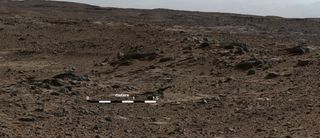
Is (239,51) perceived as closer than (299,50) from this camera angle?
No

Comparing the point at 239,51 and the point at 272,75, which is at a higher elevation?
the point at 239,51

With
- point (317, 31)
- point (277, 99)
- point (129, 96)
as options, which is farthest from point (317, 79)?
point (317, 31)

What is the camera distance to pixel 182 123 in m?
9.12

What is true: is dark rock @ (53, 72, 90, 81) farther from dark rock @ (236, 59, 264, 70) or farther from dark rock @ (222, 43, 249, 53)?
dark rock @ (222, 43, 249, 53)

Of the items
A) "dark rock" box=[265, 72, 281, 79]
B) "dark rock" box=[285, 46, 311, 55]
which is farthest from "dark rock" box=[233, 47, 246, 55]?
"dark rock" box=[265, 72, 281, 79]

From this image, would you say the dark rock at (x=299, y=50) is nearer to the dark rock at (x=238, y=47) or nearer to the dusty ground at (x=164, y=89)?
the dusty ground at (x=164, y=89)

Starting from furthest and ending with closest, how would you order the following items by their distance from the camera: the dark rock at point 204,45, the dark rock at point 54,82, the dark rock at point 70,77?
the dark rock at point 204,45
the dark rock at point 70,77
the dark rock at point 54,82

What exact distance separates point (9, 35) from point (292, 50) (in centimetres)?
1318

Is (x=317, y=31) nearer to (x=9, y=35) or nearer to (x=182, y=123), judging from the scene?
(x=9, y=35)

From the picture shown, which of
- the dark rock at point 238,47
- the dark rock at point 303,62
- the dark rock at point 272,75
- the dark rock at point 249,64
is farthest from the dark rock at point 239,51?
the dark rock at point 272,75

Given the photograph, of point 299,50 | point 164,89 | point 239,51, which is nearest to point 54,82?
point 164,89

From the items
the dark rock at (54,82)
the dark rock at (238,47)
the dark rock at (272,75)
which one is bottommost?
the dark rock at (54,82)

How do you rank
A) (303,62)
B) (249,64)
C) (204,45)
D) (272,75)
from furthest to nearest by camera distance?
(204,45), (249,64), (303,62), (272,75)

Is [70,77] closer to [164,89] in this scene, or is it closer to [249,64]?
[164,89]
